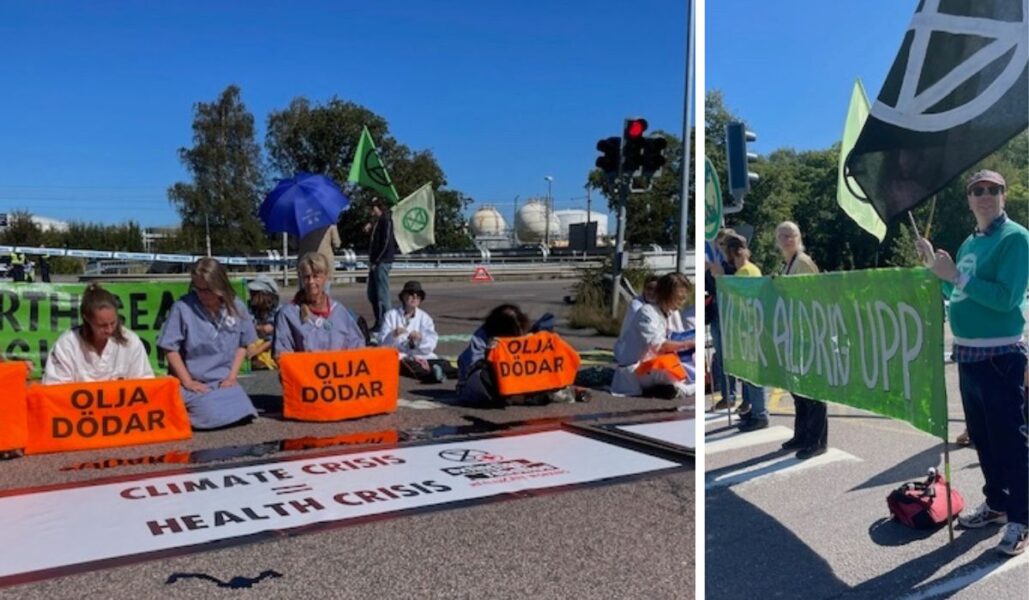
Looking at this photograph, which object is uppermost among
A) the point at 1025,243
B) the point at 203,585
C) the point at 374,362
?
the point at 1025,243

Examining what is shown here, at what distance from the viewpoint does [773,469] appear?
299cm

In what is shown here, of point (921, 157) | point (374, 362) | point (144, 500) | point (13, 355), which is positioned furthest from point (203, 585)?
point (13, 355)

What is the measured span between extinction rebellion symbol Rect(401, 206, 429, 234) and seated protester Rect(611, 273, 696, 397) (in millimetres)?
6114

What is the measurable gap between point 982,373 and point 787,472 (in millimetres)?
823

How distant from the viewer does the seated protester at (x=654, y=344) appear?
7.80 metres

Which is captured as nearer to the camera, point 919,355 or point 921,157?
point 921,157

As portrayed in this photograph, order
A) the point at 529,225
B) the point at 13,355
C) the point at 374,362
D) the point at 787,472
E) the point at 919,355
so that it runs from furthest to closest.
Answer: the point at 529,225 → the point at 13,355 → the point at 374,362 → the point at 787,472 → the point at 919,355

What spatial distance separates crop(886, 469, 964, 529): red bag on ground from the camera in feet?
7.66

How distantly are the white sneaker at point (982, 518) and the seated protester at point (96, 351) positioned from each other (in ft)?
17.3

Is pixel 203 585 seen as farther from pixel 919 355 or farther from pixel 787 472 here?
pixel 919 355

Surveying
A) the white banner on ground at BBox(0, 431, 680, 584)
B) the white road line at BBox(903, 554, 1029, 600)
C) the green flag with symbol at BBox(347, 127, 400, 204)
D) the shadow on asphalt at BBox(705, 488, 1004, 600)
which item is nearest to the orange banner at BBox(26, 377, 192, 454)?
the white banner on ground at BBox(0, 431, 680, 584)

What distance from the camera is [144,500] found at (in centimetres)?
446

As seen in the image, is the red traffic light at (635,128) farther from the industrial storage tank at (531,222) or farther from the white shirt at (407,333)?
the industrial storage tank at (531,222)

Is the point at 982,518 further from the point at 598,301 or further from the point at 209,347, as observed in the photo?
the point at 598,301
